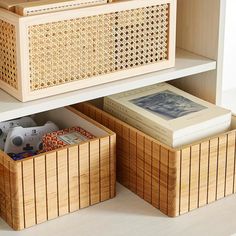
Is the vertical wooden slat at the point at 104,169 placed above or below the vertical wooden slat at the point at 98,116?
below

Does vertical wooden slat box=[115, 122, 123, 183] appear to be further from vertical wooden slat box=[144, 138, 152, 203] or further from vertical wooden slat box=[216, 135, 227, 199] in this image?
vertical wooden slat box=[216, 135, 227, 199]

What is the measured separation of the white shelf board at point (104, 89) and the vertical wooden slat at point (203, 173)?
16cm

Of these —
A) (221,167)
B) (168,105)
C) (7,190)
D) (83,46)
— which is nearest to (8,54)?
(83,46)

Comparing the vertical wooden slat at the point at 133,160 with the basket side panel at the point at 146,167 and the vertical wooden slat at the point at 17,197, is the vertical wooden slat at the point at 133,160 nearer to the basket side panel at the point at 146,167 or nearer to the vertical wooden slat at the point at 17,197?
the basket side panel at the point at 146,167

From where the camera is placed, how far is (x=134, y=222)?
119 centimetres

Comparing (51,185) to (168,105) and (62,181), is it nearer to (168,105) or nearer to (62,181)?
(62,181)

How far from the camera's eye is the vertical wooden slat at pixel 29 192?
3.74 ft

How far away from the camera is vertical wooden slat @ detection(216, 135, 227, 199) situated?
4.09ft

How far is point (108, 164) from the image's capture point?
1.25 m

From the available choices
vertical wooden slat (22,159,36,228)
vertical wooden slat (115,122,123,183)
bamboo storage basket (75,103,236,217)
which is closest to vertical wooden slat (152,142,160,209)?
bamboo storage basket (75,103,236,217)

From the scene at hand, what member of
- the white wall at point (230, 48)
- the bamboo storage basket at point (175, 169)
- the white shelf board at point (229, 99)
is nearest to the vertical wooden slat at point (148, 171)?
the bamboo storage basket at point (175, 169)

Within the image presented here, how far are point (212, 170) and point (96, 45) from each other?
310mm

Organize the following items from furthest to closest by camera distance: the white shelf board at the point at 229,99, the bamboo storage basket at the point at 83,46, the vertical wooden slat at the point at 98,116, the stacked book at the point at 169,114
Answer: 1. the white shelf board at the point at 229,99
2. the vertical wooden slat at the point at 98,116
3. the stacked book at the point at 169,114
4. the bamboo storage basket at the point at 83,46

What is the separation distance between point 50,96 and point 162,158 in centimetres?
22
